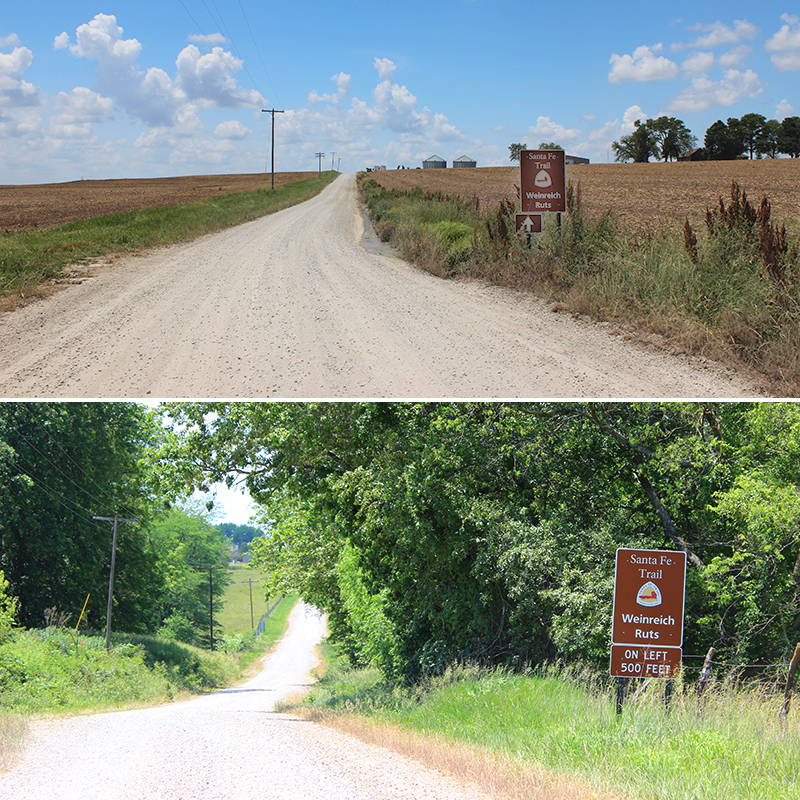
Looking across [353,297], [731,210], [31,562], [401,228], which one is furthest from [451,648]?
[31,562]

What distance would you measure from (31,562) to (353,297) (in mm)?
23112

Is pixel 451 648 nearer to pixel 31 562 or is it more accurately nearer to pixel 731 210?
pixel 731 210

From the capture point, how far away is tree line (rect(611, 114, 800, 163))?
98812 millimetres

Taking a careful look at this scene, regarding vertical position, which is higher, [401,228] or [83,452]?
[401,228]

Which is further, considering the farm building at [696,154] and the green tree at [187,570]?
the farm building at [696,154]

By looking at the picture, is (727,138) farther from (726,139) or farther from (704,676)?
(704,676)

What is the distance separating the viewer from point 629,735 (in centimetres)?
656

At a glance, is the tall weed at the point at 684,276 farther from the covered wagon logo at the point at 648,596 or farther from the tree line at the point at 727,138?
the tree line at the point at 727,138

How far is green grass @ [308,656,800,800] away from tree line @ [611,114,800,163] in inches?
4300

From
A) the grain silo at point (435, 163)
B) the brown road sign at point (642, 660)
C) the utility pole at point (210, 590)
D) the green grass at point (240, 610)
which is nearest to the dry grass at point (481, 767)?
the brown road sign at point (642, 660)

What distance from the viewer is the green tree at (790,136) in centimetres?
9831

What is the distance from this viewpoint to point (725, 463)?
1039cm

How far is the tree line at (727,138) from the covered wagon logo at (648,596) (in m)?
110

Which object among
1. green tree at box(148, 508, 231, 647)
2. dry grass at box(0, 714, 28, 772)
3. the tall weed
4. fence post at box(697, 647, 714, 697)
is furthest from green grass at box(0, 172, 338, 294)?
green tree at box(148, 508, 231, 647)
